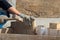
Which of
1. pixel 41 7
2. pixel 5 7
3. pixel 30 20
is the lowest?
pixel 30 20

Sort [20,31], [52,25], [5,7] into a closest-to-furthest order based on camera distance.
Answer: [20,31], [52,25], [5,7]

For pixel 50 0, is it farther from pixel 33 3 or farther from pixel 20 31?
pixel 20 31

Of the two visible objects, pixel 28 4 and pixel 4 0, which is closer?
pixel 4 0

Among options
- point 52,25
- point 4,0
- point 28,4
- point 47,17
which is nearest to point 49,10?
point 47,17

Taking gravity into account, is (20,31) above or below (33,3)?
below

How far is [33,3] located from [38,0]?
131 mm

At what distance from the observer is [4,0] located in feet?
6.61

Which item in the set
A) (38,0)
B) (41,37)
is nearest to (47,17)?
(38,0)

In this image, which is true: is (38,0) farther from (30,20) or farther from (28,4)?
(30,20)

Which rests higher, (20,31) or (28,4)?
(28,4)

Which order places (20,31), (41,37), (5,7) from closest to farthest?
(41,37), (20,31), (5,7)

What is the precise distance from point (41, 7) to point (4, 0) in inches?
92.4

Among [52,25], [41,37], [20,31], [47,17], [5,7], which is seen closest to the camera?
[41,37]

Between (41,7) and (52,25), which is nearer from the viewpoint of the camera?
(52,25)
